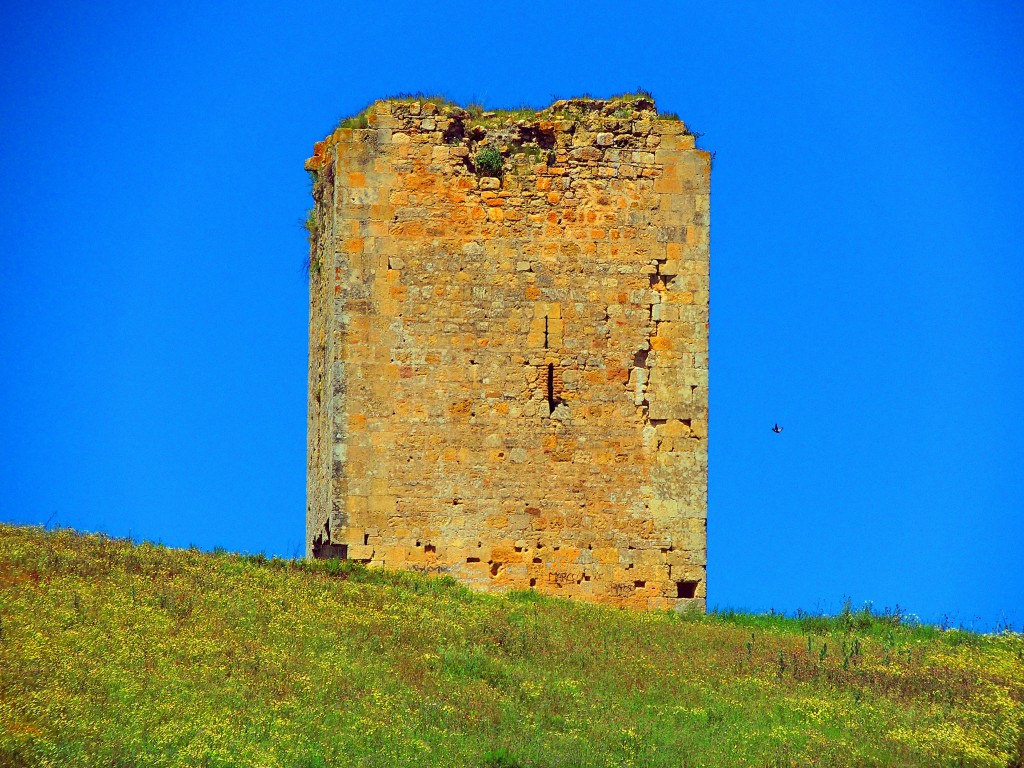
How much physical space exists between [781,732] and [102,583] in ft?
23.7

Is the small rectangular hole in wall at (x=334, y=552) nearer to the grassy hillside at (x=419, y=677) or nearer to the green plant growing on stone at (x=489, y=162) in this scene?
the grassy hillside at (x=419, y=677)

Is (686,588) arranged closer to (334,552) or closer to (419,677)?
(334,552)

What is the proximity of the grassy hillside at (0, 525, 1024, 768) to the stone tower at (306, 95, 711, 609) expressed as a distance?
2.67 ft

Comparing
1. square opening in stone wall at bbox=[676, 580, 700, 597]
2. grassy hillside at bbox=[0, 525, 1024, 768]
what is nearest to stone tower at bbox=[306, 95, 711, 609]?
square opening in stone wall at bbox=[676, 580, 700, 597]

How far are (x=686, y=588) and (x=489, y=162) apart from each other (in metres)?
5.93

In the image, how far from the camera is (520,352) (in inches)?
868

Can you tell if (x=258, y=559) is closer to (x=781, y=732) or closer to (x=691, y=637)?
(x=691, y=637)

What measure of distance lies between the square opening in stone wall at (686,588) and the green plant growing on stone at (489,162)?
568cm

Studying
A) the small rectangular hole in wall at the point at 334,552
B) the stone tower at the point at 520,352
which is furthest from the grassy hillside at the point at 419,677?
the stone tower at the point at 520,352

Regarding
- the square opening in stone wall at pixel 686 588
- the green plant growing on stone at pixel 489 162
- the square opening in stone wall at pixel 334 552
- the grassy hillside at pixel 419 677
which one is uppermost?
the green plant growing on stone at pixel 489 162

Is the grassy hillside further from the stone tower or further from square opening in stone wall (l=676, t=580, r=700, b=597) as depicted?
the stone tower

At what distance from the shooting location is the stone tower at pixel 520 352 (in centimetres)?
2183

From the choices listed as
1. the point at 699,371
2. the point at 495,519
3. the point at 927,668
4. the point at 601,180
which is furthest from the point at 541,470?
the point at 927,668

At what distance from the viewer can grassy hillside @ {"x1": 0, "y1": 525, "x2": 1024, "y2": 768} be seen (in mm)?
15102
